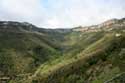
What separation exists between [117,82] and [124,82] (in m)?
3.18

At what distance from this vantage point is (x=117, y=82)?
114 meters

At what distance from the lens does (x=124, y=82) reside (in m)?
116
